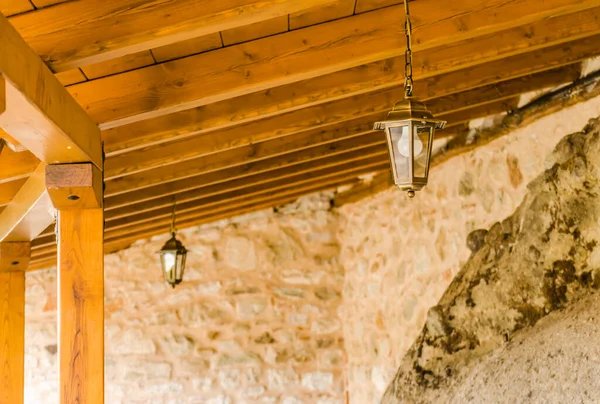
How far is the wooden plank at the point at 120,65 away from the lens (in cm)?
260

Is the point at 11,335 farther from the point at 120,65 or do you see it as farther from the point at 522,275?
the point at 522,275

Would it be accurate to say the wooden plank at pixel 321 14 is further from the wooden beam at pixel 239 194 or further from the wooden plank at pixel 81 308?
the wooden beam at pixel 239 194

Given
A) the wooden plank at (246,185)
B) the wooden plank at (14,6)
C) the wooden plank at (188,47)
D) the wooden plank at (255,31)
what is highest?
the wooden plank at (246,185)

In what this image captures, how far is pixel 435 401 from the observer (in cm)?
368

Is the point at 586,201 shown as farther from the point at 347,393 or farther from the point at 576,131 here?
the point at 347,393

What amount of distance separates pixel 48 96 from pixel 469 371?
249 cm

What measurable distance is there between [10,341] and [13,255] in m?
0.54

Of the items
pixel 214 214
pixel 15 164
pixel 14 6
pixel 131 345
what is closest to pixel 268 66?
pixel 14 6

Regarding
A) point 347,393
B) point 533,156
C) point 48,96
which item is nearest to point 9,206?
point 48,96

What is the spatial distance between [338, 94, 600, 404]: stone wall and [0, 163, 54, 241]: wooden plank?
2.38 metres

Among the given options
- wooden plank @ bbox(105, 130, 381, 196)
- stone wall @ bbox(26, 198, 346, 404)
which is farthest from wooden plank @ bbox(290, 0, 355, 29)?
stone wall @ bbox(26, 198, 346, 404)

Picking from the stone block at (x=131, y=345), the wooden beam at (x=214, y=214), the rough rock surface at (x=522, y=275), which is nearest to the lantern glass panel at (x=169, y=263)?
the wooden beam at (x=214, y=214)

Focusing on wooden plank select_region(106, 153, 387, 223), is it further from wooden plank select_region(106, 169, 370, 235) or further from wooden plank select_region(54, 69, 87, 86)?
wooden plank select_region(54, 69, 87, 86)

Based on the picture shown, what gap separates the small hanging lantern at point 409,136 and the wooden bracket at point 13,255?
2634 millimetres
